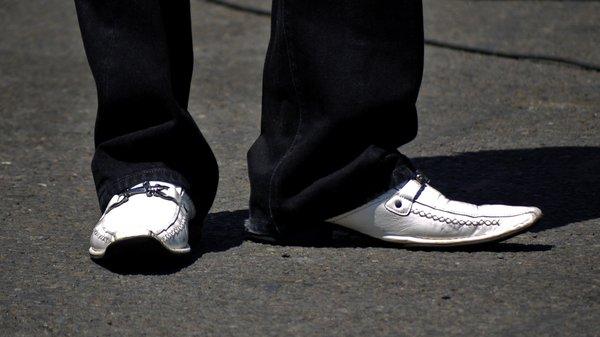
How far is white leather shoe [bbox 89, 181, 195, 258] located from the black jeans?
37 millimetres

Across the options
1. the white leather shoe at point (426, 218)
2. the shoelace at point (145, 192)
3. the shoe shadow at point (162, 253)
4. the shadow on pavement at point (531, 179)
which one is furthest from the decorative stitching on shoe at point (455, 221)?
the shoelace at point (145, 192)

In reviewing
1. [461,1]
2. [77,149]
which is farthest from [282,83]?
[461,1]

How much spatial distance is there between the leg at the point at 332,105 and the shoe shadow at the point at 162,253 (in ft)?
0.36

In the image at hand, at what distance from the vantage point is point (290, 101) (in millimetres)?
2484

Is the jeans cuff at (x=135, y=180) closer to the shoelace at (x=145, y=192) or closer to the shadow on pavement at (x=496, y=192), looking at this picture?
the shoelace at (x=145, y=192)

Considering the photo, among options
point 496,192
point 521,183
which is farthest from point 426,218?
point 521,183

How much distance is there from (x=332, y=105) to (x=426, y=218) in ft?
1.08

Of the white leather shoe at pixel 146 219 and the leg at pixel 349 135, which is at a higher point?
the leg at pixel 349 135

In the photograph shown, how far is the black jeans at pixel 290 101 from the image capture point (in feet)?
7.83

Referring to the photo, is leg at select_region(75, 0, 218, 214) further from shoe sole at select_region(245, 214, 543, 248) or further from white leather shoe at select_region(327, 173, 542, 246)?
white leather shoe at select_region(327, 173, 542, 246)

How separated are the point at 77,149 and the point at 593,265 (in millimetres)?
1774

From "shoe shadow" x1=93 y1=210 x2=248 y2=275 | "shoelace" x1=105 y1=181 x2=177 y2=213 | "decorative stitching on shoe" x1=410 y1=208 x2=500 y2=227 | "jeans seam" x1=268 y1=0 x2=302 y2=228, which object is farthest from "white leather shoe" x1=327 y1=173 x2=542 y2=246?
"shoelace" x1=105 y1=181 x2=177 y2=213

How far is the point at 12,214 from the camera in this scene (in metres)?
2.86

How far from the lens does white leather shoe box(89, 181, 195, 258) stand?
2363 millimetres
